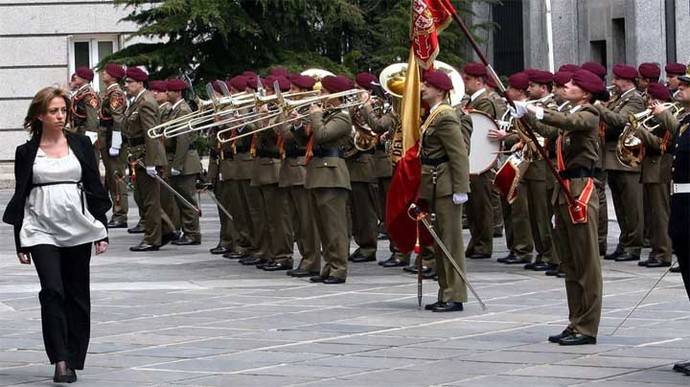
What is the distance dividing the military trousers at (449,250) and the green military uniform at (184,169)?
6271 mm

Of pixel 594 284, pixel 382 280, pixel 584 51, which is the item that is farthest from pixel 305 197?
pixel 584 51

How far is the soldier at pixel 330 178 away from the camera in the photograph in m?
15.6

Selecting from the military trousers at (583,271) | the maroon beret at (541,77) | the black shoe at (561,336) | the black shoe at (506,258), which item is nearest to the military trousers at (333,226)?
the black shoe at (506,258)

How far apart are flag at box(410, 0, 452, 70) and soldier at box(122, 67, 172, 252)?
6.60 meters

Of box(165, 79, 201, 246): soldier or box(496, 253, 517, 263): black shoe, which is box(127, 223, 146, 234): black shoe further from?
box(496, 253, 517, 263): black shoe

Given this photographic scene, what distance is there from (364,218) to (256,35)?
868 cm

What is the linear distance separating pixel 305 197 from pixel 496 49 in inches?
586

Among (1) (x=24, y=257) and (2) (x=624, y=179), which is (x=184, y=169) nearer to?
(2) (x=624, y=179)

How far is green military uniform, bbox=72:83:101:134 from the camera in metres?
21.9

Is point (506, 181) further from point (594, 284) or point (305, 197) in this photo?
point (594, 284)

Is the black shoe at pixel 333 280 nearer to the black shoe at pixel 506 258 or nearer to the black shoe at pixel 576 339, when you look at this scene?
the black shoe at pixel 506 258

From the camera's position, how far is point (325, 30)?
90.3 feet

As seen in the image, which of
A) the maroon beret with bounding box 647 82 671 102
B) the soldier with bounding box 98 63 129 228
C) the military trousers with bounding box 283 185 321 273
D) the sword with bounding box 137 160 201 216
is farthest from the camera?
the soldier with bounding box 98 63 129 228

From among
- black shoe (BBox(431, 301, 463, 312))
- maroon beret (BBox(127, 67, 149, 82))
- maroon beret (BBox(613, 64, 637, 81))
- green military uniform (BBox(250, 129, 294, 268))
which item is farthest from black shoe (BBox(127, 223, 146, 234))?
black shoe (BBox(431, 301, 463, 312))
